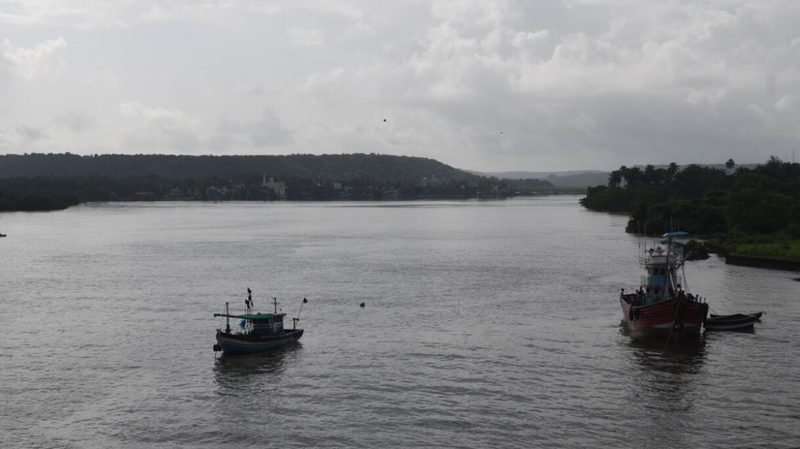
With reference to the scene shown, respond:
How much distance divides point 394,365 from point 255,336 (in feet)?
31.4

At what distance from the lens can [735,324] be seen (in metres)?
51.1

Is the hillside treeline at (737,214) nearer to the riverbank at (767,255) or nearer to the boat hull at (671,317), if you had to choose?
the riverbank at (767,255)

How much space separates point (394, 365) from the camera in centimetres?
4322

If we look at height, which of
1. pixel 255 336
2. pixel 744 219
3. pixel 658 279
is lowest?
pixel 255 336

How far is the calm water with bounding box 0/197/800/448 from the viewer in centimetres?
3309

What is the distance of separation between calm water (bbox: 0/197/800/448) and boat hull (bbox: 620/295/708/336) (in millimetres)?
1641

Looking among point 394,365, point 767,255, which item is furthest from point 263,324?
point 767,255

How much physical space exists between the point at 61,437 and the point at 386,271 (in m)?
55.7

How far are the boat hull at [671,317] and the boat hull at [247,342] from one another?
22784 millimetres

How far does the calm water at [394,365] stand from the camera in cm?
3309

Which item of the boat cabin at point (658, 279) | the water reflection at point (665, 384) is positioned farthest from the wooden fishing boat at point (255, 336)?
the boat cabin at point (658, 279)

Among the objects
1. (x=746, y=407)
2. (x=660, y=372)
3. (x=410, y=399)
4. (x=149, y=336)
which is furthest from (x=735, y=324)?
(x=149, y=336)

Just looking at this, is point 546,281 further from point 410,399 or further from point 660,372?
point 410,399

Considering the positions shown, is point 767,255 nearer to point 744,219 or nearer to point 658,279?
→ point 744,219
